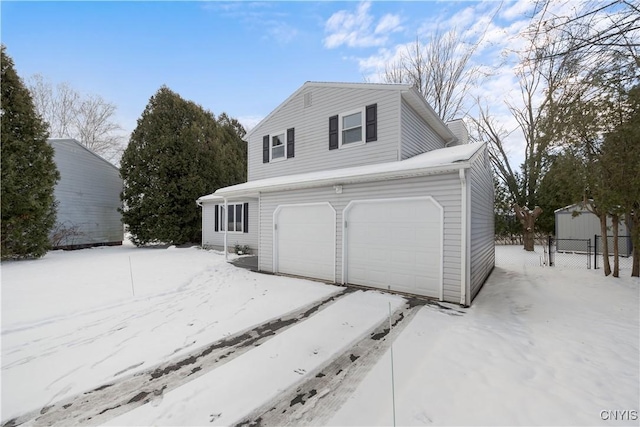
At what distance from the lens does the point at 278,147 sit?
35.3 ft

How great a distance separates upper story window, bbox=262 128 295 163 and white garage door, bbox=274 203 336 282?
2.87 metres

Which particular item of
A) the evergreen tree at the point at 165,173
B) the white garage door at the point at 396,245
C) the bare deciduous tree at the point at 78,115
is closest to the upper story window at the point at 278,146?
the white garage door at the point at 396,245

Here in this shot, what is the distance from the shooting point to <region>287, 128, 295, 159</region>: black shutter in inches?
401

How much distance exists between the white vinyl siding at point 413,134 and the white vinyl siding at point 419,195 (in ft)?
6.74

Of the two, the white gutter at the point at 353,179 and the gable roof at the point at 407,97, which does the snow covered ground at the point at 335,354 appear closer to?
the white gutter at the point at 353,179

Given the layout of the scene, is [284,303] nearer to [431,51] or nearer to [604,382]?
[604,382]

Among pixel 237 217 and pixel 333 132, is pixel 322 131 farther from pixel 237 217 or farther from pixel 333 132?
pixel 237 217

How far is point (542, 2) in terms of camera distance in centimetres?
332

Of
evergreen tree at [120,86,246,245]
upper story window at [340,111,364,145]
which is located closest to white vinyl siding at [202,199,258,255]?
evergreen tree at [120,86,246,245]

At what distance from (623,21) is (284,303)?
6.69 metres

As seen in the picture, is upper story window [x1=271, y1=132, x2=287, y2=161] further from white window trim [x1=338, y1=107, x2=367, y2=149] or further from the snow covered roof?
white window trim [x1=338, y1=107, x2=367, y2=149]

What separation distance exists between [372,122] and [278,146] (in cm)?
411

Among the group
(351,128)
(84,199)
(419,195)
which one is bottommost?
(419,195)

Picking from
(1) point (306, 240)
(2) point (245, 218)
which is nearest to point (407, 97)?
(1) point (306, 240)
